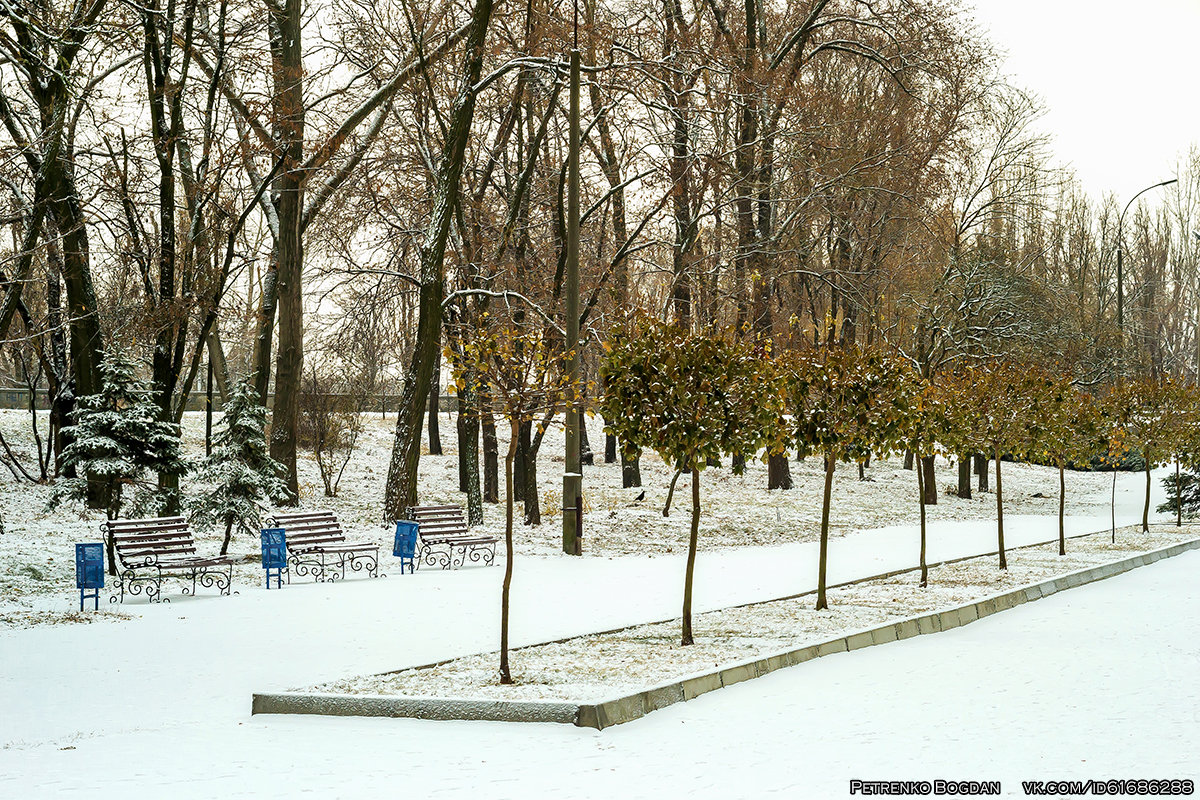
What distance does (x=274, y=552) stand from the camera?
17.0 metres

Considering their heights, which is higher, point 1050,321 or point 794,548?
point 1050,321

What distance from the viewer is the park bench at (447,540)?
64.8 ft

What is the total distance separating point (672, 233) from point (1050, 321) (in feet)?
42.7

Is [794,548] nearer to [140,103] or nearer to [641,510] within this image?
[641,510]

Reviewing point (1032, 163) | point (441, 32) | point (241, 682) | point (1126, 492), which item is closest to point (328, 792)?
point (241, 682)

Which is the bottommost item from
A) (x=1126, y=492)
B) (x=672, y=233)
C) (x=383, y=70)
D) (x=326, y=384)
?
(x=1126, y=492)

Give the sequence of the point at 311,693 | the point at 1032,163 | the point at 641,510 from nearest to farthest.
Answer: the point at 311,693 → the point at 641,510 → the point at 1032,163

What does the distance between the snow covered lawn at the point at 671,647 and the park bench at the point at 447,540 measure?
6.92 metres

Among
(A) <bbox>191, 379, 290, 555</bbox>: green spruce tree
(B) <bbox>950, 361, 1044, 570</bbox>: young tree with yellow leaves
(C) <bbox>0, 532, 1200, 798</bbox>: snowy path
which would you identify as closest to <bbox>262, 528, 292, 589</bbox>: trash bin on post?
(A) <bbox>191, 379, 290, 555</bbox>: green spruce tree

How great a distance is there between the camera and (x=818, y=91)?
31.4m

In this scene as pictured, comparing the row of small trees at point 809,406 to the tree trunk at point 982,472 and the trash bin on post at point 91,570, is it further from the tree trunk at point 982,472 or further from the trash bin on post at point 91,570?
the tree trunk at point 982,472

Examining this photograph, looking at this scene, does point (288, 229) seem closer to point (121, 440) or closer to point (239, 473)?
point (239, 473)

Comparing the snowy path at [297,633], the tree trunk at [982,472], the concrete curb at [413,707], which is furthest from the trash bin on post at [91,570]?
the tree trunk at [982,472]

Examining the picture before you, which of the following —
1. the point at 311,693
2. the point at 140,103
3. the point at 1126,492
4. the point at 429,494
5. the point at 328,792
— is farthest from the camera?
the point at 1126,492
